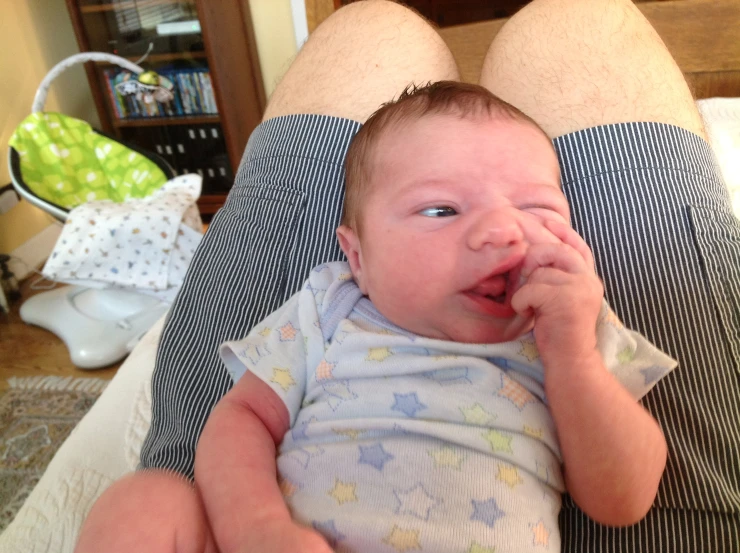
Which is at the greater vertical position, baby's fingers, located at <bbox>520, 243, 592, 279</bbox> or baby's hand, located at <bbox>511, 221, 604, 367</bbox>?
baby's fingers, located at <bbox>520, 243, 592, 279</bbox>

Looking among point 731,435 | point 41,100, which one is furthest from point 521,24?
point 41,100

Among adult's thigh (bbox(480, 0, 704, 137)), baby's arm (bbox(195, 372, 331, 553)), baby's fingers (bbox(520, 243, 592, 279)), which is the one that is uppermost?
adult's thigh (bbox(480, 0, 704, 137))

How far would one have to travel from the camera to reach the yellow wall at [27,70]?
2.44 meters

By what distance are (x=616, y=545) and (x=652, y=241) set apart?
42cm

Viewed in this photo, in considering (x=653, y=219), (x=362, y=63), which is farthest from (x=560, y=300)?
(x=362, y=63)

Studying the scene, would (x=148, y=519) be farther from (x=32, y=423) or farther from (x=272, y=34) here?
(x=272, y=34)

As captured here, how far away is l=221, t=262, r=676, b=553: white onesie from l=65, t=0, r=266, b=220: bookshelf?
216 cm

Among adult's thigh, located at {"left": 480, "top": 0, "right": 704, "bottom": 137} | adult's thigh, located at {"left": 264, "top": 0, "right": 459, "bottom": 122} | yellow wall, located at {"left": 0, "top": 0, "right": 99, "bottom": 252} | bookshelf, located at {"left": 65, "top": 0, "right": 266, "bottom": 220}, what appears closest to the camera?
adult's thigh, located at {"left": 480, "top": 0, "right": 704, "bottom": 137}

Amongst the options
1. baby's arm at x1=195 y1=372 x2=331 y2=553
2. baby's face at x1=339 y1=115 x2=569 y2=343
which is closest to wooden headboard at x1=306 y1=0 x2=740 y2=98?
baby's face at x1=339 y1=115 x2=569 y2=343

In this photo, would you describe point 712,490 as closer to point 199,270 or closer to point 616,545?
point 616,545

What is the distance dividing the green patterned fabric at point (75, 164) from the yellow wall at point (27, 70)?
0.51m

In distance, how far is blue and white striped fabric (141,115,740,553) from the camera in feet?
2.10

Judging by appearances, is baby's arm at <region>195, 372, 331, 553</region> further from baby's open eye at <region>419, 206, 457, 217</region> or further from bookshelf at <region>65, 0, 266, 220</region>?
bookshelf at <region>65, 0, 266, 220</region>

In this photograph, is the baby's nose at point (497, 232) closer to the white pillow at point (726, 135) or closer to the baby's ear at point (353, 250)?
the baby's ear at point (353, 250)
